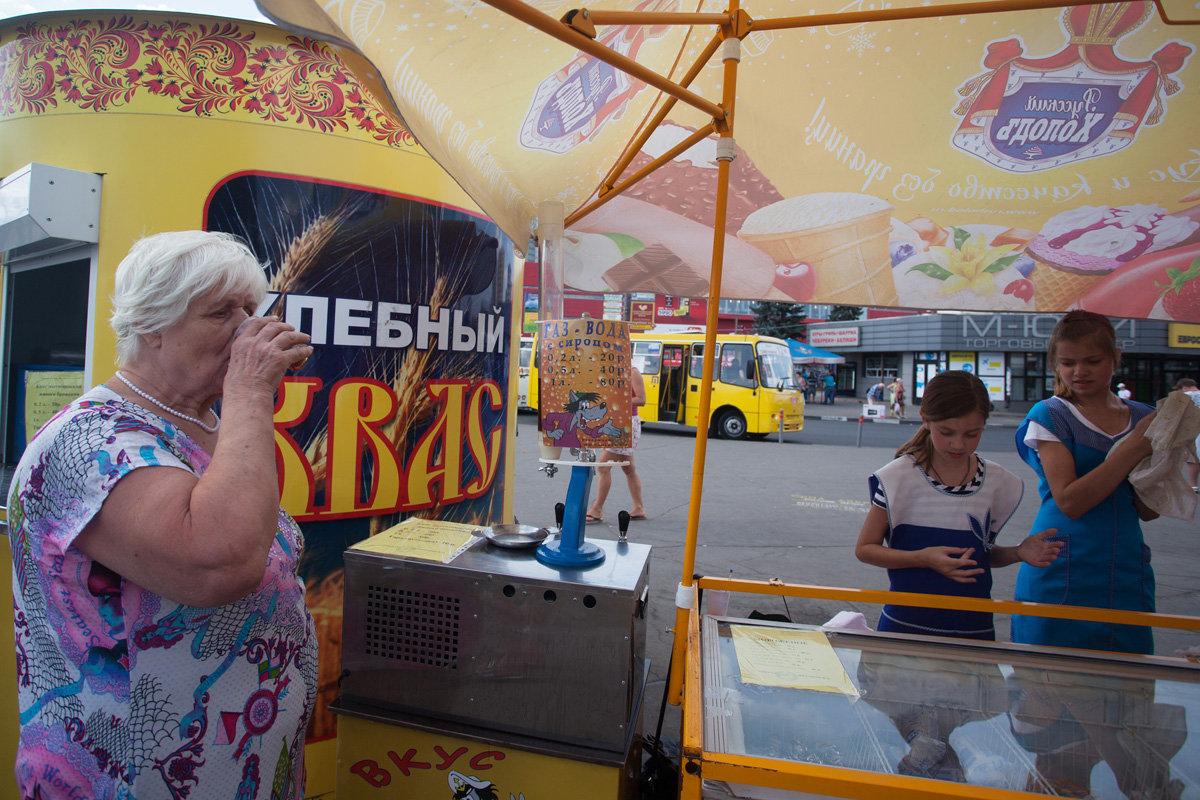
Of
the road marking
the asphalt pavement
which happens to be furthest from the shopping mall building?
the road marking

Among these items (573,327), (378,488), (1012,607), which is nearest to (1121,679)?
(1012,607)

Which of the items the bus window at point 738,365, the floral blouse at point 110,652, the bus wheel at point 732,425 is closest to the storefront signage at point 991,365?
the bus wheel at point 732,425

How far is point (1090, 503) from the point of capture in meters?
2.08

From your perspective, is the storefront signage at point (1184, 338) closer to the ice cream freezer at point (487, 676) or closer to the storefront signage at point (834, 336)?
the storefront signage at point (834, 336)

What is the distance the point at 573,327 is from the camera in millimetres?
1802

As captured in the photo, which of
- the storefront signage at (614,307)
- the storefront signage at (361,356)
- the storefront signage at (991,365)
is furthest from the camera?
the storefront signage at (991,365)

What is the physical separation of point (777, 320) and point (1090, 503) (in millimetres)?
39962

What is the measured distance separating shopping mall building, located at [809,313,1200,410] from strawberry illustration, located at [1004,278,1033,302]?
23.5 m

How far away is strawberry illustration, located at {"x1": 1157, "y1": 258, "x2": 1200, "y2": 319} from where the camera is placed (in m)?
2.72

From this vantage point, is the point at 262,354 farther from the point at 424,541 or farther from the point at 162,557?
the point at 424,541

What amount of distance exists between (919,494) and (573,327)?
4.31 feet

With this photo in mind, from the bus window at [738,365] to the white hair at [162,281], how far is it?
14676 millimetres

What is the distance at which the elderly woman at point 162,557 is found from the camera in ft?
3.59

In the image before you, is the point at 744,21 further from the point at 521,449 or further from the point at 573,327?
the point at 521,449
